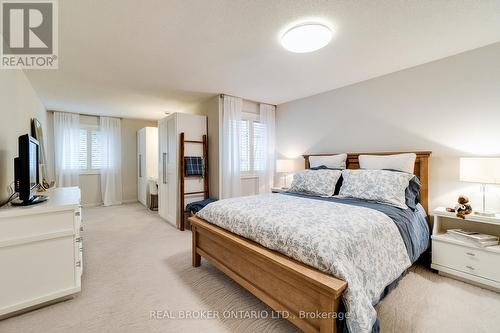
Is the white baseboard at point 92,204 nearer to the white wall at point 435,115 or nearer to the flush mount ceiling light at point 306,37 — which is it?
the white wall at point 435,115

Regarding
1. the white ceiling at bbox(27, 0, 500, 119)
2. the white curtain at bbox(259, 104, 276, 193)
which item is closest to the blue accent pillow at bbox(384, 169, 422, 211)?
the white ceiling at bbox(27, 0, 500, 119)

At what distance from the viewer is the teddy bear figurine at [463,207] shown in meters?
2.16

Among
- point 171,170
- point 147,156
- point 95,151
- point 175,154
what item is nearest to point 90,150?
point 95,151

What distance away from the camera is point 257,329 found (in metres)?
1.58

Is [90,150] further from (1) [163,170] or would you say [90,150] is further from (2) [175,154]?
(2) [175,154]

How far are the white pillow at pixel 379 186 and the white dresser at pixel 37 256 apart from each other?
9.46 feet

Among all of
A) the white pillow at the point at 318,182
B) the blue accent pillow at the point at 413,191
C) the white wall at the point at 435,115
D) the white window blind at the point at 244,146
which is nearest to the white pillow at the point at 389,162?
the blue accent pillow at the point at 413,191

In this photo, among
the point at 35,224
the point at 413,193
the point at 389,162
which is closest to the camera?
the point at 35,224

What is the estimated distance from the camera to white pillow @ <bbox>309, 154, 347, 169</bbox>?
3.30 m

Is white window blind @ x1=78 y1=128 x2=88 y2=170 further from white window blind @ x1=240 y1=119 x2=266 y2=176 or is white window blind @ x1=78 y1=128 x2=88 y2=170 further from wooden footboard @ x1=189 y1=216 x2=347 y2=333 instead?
wooden footboard @ x1=189 y1=216 x2=347 y2=333

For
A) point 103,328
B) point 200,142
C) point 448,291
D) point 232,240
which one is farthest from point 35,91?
point 448,291

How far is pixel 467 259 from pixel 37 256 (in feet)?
12.7

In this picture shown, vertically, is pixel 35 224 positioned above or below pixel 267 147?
below

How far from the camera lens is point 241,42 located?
2201 millimetres
